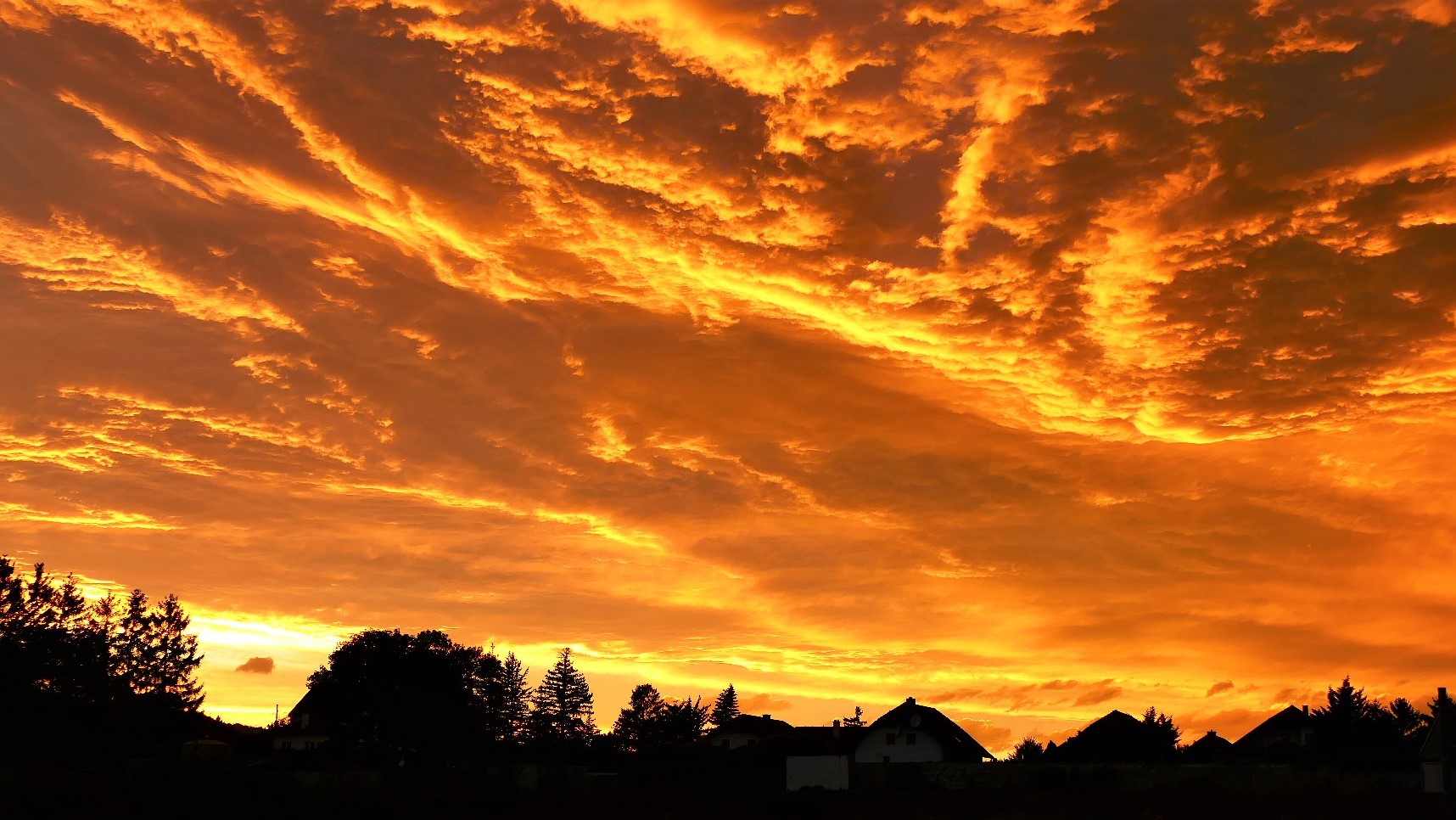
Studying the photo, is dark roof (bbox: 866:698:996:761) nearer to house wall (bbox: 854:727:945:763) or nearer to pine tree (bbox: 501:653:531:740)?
house wall (bbox: 854:727:945:763)

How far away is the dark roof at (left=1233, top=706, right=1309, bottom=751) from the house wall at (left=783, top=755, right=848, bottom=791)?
52002 mm

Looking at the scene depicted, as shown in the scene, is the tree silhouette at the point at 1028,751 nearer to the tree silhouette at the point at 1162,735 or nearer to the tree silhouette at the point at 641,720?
the tree silhouette at the point at 1162,735

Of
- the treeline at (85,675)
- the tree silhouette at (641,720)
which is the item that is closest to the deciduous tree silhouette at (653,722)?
the tree silhouette at (641,720)

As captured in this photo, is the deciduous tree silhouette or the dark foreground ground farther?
the deciduous tree silhouette

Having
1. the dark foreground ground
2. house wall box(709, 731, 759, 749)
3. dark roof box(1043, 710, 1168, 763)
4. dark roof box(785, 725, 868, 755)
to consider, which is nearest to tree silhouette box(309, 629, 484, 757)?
house wall box(709, 731, 759, 749)

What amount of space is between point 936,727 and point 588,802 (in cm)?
3747

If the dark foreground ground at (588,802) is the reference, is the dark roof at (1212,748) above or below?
above

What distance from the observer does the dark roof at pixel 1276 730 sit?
115m

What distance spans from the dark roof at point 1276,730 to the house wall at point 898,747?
126 ft

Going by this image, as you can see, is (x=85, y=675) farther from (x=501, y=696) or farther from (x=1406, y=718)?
(x=1406, y=718)

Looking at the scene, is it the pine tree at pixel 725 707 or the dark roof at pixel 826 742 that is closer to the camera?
the dark roof at pixel 826 742

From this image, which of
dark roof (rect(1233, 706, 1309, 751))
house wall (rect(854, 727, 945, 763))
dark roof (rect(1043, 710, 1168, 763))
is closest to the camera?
dark roof (rect(1043, 710, 1168, 763))

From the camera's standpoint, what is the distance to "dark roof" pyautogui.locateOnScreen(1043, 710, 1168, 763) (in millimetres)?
89562

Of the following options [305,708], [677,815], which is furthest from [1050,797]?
[305,708]
